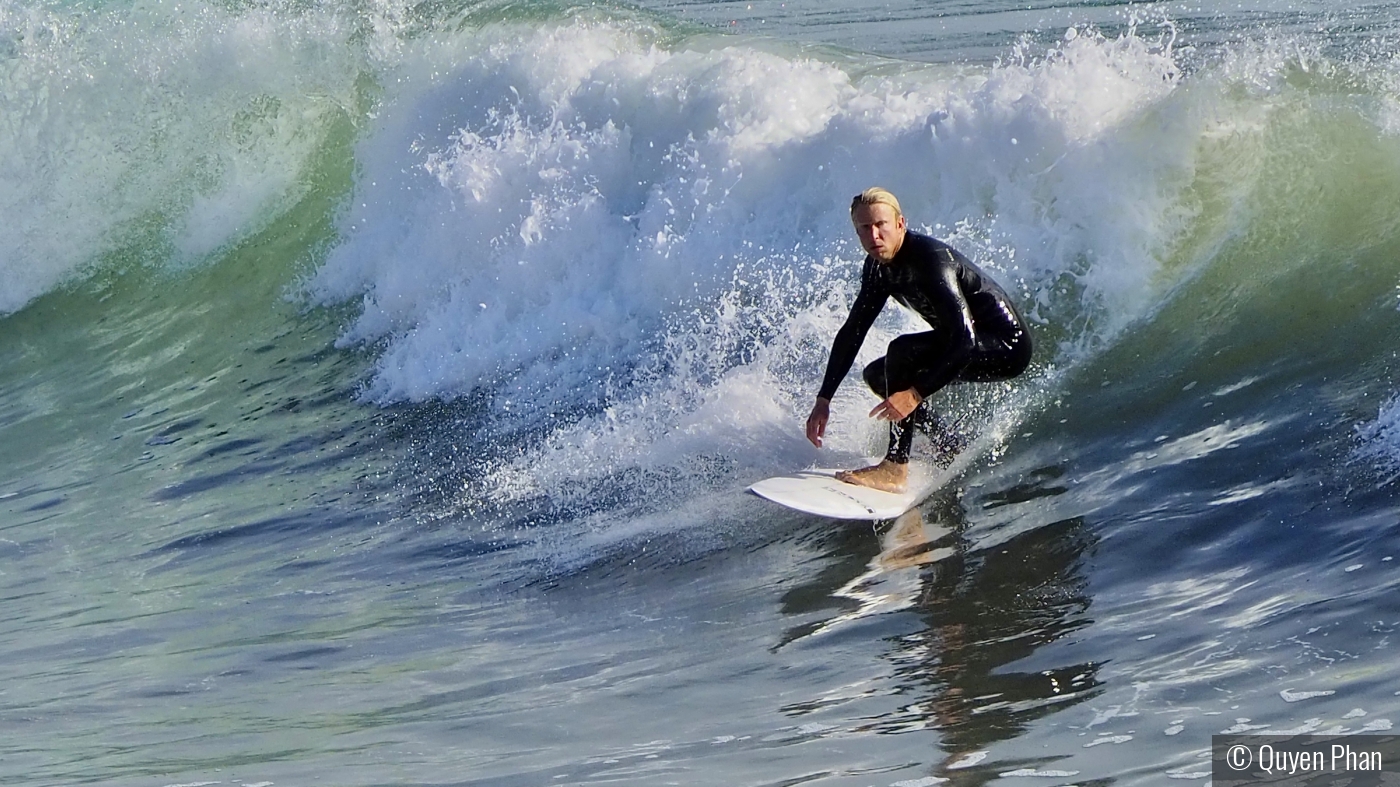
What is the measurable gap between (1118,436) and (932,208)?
2537mm

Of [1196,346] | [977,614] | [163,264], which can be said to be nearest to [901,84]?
[1196,346]

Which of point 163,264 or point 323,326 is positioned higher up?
point 163,264

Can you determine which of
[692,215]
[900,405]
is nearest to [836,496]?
[900,405]

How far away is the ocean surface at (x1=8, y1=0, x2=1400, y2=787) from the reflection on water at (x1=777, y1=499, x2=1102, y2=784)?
0.03m

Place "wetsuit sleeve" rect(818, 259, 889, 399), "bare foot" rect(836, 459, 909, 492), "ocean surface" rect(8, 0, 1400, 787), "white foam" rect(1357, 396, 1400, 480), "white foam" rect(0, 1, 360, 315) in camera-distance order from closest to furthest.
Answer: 1. "ocean surface" rect(8, 0, 1400, 787)
2. "white foam" rect(1357, 396, 1400, 480)
3. "bare foot" rect(836, 459, 909, 492)
4. "wetsuit sleeve" rect(818, 259, 889, 399)
5. "white foam" rect(0, 1, 360, 315)

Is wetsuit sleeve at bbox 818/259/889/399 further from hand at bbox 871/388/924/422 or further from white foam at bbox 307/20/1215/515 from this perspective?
white foam at bbox 307/20/1215/515

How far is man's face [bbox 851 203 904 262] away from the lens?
6.39 meters

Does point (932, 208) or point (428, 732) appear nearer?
point (428, 732)

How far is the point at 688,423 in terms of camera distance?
25.4 ft

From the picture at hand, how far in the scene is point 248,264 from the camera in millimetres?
14039

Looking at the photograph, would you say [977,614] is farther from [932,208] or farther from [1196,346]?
[932,208]

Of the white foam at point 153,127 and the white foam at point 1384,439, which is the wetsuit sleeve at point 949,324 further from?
the white foam at point 153,127

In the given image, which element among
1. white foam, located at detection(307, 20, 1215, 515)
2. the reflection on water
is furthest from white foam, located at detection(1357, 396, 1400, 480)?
white foam, located at detection(307, 20, 1215, 515)

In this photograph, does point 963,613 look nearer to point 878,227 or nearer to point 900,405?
point 900,405
